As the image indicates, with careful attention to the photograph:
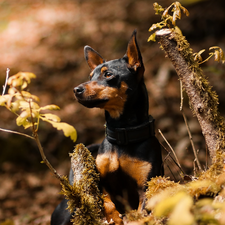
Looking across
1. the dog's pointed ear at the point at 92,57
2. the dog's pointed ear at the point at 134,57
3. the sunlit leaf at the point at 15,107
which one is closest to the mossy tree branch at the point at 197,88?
the dog's pointed ear at the point at 134,57

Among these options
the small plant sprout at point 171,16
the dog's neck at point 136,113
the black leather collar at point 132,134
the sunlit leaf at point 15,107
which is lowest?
the black leather collar at point 132,134

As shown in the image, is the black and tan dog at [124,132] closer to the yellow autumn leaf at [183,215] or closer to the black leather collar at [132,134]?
the black leather collar at [132,134]

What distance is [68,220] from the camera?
213cm

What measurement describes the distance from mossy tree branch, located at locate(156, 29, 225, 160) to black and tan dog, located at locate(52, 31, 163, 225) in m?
0.27

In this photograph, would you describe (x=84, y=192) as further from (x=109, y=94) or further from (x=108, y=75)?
(x=108, y=75)

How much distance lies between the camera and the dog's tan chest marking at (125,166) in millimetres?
1975

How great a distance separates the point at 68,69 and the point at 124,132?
555 centimetres

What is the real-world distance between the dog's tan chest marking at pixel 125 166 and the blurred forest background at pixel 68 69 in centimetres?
159

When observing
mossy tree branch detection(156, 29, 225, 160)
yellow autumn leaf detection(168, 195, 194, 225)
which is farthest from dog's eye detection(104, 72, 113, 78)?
yellow autumn leaf detection(168, 195, 194, 225)

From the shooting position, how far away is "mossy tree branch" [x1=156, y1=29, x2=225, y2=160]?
1901 millimetres

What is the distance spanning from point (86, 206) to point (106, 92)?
33.8 inches

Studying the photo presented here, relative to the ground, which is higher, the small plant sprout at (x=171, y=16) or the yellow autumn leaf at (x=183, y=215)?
the small plant sprout at (x=171, y=16)

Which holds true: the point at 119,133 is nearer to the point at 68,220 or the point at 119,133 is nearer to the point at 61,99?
the point at 68,220

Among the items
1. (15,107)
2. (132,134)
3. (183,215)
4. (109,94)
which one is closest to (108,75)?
(109,94)
